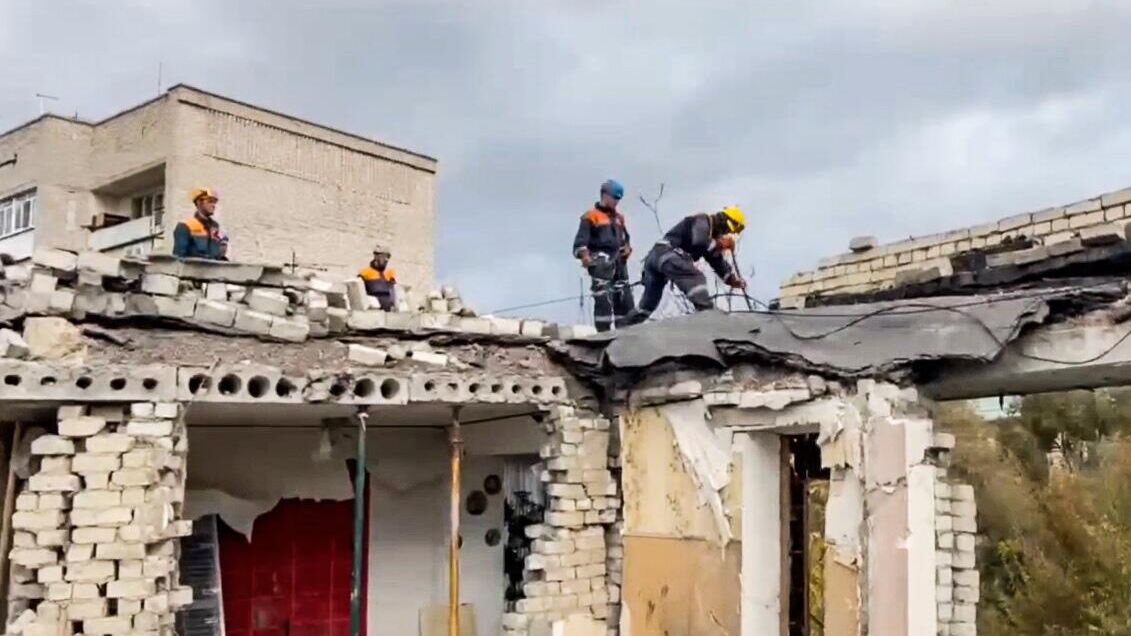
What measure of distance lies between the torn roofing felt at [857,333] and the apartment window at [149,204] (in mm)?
16929

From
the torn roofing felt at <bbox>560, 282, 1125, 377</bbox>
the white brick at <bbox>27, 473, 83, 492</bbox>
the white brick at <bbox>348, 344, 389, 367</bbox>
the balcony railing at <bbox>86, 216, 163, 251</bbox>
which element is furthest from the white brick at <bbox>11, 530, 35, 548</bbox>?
the balcony railing at <bbox>86, 216, 163, 251</bbox>

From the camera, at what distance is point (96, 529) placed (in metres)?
5.99

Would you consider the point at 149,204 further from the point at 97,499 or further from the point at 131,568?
the point at 131,568

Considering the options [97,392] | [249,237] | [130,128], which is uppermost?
[130,128]

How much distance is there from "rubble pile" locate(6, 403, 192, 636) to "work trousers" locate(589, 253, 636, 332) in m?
3.92

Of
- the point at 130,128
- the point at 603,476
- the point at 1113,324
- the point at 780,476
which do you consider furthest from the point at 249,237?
the point at 1113,324

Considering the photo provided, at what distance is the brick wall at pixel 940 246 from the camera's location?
1030cm

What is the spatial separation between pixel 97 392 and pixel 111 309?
1.80 ft

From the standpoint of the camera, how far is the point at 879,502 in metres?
6.15

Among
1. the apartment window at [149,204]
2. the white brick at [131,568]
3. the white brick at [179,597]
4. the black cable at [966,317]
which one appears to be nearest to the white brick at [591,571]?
the black cable at [966,317]

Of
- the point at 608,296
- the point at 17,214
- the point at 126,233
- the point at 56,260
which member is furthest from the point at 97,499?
the point at 17,214

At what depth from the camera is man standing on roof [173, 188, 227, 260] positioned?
310 inches

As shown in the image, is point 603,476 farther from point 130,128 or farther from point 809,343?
point 130,128

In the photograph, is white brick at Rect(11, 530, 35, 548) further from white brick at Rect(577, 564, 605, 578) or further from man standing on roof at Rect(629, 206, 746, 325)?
man standing on roof at Rect(629, 206, 746, 325)
